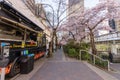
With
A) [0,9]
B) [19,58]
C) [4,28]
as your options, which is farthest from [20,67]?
[0,9]

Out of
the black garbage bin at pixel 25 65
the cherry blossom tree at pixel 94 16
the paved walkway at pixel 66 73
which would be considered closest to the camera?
the paved walkway at pixel 66 73

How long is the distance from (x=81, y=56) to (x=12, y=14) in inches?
361

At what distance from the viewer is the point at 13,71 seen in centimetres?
754

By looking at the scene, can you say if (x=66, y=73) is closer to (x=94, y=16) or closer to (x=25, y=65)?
(x=25, y=65)

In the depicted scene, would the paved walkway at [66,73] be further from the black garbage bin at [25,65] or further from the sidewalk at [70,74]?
the black garbage bin at [25,65]

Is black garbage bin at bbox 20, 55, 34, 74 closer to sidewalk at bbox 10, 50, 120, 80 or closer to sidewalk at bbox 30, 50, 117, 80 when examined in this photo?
sidewalk at bbox 10, 50, 120, 80

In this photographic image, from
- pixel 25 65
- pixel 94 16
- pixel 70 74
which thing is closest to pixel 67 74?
pixel 70 74

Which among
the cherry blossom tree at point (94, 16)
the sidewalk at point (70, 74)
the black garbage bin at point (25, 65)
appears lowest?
the sidewalk at point (70, 74)

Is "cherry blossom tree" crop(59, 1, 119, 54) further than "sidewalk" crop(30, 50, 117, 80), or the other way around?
"cherry blossom tree" crop(59, 1, 119, 54)

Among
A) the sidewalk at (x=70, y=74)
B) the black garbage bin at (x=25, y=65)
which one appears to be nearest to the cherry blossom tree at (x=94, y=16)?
the sidewalk at (x=70, y=74)

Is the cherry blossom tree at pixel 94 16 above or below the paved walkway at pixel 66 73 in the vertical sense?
above

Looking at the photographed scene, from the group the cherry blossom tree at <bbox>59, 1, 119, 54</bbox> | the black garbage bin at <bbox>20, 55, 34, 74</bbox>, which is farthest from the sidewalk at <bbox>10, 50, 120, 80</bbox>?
the cherry blossom tree at <bbox>59, 1, 119, 54</bbox>

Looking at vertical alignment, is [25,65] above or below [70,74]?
above

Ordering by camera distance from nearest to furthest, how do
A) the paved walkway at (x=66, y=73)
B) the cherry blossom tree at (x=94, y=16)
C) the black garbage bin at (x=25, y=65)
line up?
the paved walkway at (x=66, y=73)
the black garbage bin at (x=25, y=65)
the cherry blossom tree at (x=94, y=16)
